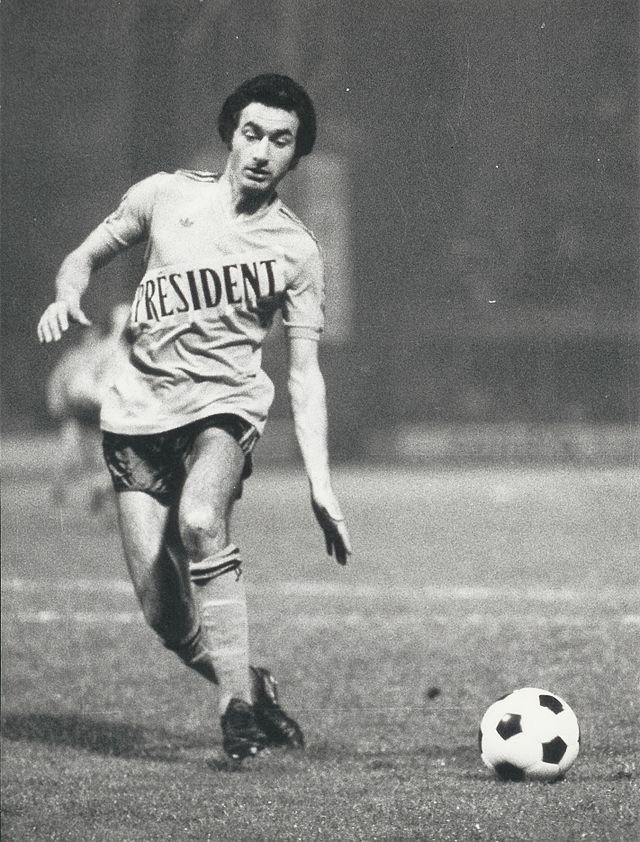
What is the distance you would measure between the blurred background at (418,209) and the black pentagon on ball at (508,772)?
16971 millimetres

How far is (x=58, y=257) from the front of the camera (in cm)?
2472

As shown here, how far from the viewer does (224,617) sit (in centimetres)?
541

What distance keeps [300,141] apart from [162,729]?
2283 mm

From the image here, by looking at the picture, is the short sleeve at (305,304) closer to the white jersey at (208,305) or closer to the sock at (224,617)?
the white jersey at (208,305)

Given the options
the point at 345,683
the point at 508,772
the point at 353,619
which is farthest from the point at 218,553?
the point at 353,619

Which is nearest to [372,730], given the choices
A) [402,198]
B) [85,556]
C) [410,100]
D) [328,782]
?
[328,782]

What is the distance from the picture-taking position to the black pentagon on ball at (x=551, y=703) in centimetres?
518

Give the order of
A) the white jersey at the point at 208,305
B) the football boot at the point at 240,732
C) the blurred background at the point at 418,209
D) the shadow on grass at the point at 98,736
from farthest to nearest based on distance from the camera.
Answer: the blurred background at the point at 418,209
the shadow on grass at the point at 98,736
the white jersey at the point at 208,305
the football boot at the point at 240,732

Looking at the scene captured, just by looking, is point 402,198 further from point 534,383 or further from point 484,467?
point 484,467

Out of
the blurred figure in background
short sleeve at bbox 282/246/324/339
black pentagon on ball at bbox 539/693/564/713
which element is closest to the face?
short sleeve at bbox 282/246/324/339

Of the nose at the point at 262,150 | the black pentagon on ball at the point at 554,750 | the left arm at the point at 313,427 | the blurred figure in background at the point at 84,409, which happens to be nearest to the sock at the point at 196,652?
the left arm at the point at 313,427

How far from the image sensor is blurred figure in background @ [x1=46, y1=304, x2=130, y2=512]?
13.8 metres

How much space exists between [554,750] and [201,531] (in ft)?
4.22

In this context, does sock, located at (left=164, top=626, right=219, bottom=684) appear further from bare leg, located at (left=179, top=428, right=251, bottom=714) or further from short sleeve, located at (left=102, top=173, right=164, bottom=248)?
short sleeve, located at (left=102, top=173, right=164, bottom=248)
